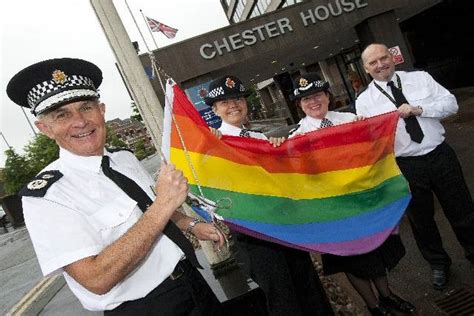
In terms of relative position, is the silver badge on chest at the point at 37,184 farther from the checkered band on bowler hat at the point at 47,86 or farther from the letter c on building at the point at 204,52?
the letter c on building at the point at 204,52

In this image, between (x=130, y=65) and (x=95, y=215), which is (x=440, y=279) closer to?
(x=95, y=215)

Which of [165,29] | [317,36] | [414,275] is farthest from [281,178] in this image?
[317,36]

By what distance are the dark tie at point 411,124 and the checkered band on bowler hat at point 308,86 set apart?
0.65 meters

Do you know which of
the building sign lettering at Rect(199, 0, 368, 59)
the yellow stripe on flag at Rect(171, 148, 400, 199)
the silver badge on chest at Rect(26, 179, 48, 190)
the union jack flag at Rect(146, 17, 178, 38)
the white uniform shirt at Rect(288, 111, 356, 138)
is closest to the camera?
the silver badge on chest at Rect(26, 179, 48, 190)

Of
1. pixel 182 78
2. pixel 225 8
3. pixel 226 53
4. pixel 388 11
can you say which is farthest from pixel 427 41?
pixel 225 8

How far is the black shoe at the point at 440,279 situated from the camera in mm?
3404

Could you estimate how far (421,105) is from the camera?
3.37 meters

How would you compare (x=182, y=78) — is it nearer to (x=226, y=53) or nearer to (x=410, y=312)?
(x=226, y=53)

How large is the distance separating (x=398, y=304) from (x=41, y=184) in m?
3.00

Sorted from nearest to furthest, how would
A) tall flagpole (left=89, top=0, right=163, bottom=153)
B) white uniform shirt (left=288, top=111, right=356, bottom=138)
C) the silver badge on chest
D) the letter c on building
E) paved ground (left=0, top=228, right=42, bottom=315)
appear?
the silver badge on chest → white uniform shirt (left=288, top=111, right=356, bottom=138) → tall flagpole (left=89, top=0, right=163, bottom=153) → paved ground (left=0, top=228, right=42, bottom=315) → the letter c on building

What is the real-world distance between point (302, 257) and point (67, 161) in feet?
6.79

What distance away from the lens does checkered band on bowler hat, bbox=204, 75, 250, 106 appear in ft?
10.8

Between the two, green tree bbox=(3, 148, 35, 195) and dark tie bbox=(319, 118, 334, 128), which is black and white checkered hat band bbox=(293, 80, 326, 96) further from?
green tree bbox=(3, 148, 35, 195)

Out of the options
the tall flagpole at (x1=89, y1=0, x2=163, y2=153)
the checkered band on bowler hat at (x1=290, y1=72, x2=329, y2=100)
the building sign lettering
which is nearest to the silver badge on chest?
the tall flagpole at (x1=89, y1=0, x2=163, y2=153)
